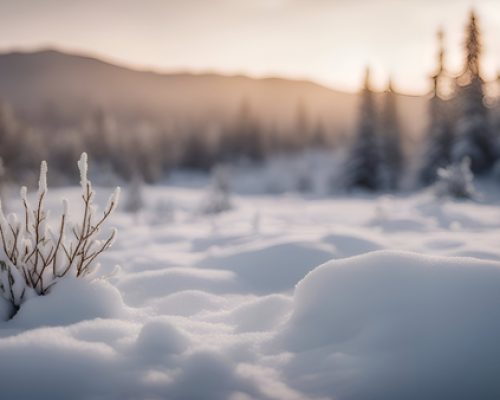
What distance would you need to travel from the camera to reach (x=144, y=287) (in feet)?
10.4

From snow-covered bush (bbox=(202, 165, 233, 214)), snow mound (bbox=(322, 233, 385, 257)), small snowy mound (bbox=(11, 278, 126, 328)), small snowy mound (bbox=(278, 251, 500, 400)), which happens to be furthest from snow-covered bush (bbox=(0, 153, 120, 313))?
snow-covered bush (bbox=(202, 165, 233, 214))

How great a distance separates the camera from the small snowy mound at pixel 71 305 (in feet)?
7.00

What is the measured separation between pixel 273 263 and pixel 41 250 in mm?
2146

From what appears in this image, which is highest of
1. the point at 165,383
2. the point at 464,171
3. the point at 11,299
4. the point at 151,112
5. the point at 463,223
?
the point at 151,112

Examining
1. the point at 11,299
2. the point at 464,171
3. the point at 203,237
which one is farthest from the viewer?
the point at 464,171

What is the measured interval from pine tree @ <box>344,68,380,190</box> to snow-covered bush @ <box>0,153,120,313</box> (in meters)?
27.2

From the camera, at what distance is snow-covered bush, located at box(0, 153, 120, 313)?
2305 mm

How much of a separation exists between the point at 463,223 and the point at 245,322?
556 cm

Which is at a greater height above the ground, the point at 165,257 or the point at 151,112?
the point at 151,112

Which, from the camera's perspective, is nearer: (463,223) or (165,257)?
(165,257)

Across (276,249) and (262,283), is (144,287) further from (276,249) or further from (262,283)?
(276,249)

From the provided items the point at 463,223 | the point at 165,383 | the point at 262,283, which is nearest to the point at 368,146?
the point at 463,223

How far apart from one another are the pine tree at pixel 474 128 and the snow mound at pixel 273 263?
23720 millimetres

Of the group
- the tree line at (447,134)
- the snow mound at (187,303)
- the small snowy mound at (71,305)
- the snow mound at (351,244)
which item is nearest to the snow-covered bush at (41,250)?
the small snowy mound at (71,305)
